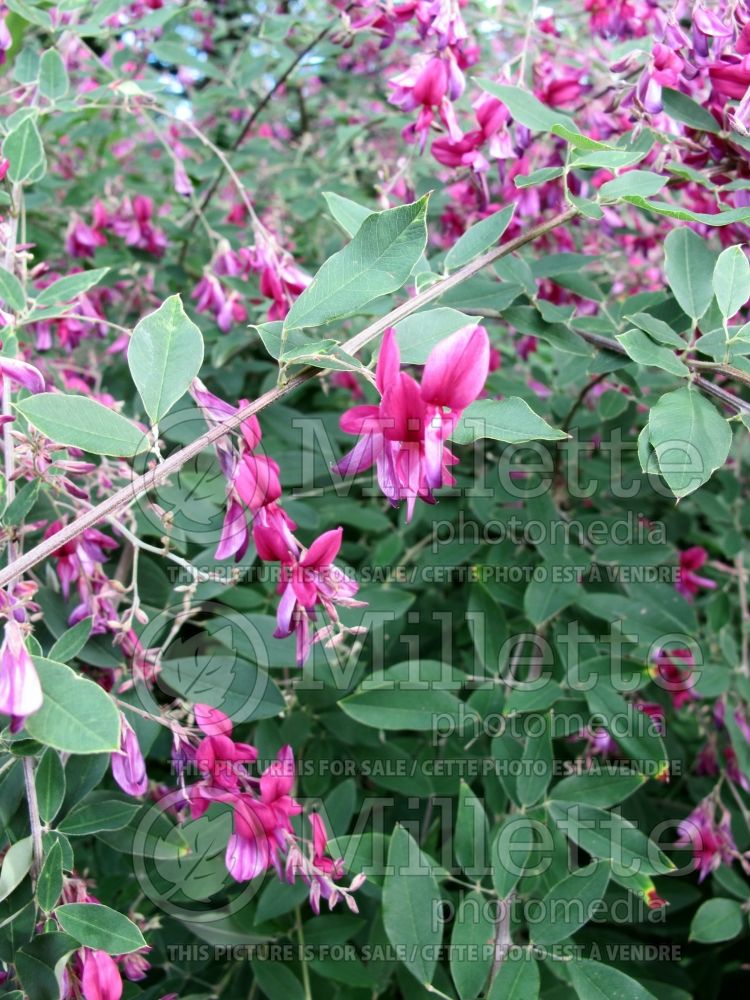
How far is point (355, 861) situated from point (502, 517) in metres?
0.58

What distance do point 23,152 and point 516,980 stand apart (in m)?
1.10

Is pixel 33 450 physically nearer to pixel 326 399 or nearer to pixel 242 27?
pixel 326 399

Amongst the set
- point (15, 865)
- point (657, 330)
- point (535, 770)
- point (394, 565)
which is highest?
point (657, 330)

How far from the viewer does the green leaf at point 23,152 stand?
110 centimetres

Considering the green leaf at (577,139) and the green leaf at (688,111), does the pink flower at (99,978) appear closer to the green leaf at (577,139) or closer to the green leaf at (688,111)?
the green leaf at (577,139)

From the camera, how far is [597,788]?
1057 mm

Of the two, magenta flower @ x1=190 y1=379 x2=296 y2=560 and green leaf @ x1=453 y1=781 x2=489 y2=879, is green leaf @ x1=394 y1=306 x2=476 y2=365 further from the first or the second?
green leaf @ x1=453 y1=781 x2=489 y2=879

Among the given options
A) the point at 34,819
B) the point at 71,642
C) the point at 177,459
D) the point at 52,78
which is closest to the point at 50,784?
the point at 34,819

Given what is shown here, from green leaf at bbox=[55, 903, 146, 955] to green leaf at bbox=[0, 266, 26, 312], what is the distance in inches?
24.8

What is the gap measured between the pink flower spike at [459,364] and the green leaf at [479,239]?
30cm

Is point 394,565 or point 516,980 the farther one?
point 394,565

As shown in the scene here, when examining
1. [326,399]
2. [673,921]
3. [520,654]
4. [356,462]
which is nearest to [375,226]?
[356,462]

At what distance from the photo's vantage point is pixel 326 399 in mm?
1743

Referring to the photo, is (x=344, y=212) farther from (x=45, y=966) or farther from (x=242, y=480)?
(x=45, y=966)
